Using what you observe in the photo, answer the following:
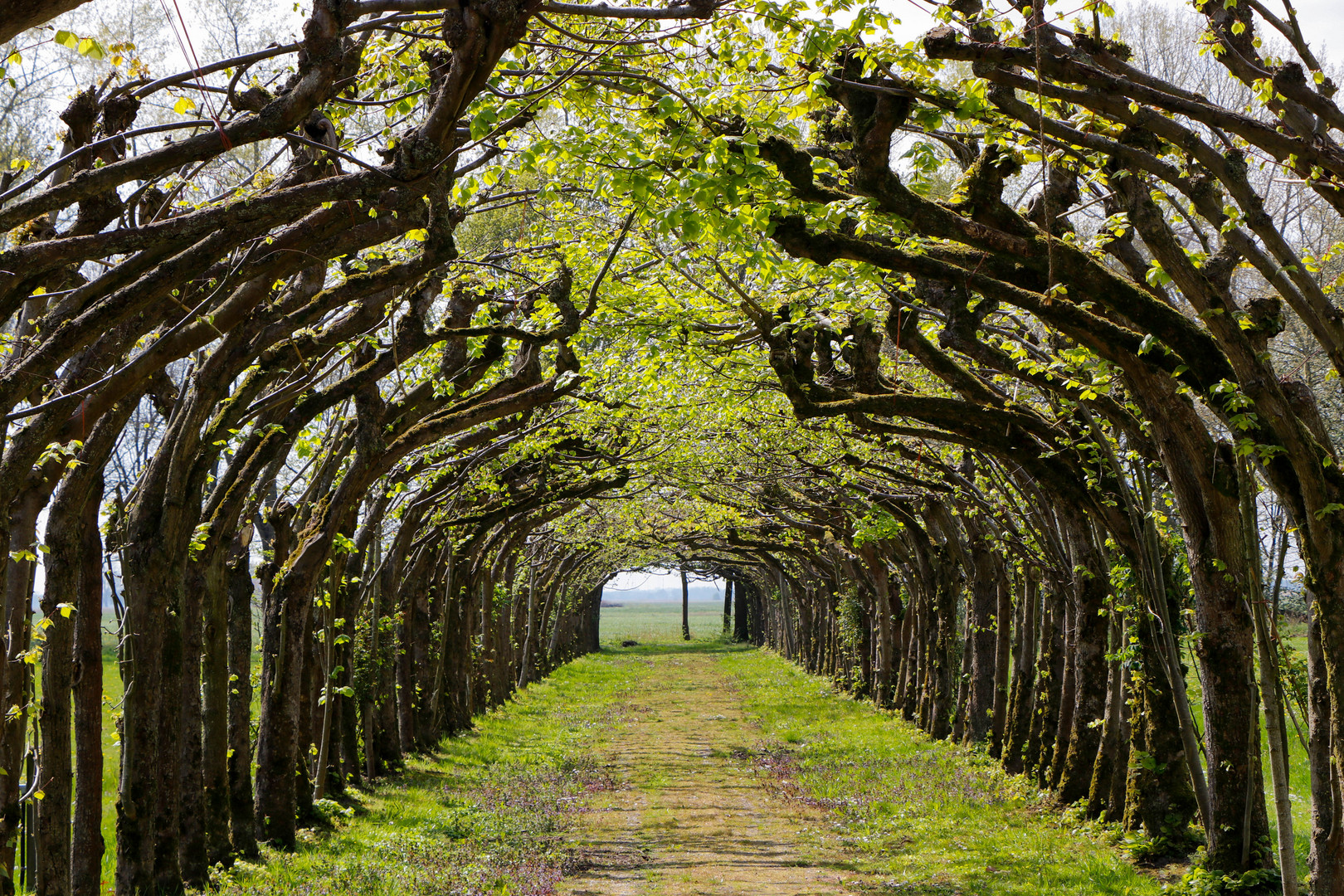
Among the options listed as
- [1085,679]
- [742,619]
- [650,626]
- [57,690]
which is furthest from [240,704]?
[650,626]

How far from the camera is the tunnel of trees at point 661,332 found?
17.7ft

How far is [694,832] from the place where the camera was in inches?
511

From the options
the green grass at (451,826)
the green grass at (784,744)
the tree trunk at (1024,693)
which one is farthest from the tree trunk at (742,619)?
the tree trunk at (1024,693)

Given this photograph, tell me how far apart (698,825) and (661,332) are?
6.33 metres

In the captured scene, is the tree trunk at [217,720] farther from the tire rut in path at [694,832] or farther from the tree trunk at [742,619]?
the tree trunk at [742,619]

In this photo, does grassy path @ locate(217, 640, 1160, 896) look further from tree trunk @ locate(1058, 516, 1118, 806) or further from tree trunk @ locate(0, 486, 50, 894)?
tree trunk @ locate(0, 486, 50, 894)

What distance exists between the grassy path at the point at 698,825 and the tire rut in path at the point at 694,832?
4 cm

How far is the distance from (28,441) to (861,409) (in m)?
6.38

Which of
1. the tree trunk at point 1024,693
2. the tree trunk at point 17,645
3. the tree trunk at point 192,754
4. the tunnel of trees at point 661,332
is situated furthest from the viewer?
the tree trunk at point 1024,693

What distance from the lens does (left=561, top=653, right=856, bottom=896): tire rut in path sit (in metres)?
10.2

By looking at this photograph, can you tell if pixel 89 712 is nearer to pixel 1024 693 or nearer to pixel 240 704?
pixel 240 704

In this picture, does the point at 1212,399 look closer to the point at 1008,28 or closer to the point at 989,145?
the point at 989,145

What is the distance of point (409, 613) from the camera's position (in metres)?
21.1

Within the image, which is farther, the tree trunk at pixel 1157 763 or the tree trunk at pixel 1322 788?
the tree trunk at pixel 1157 763
